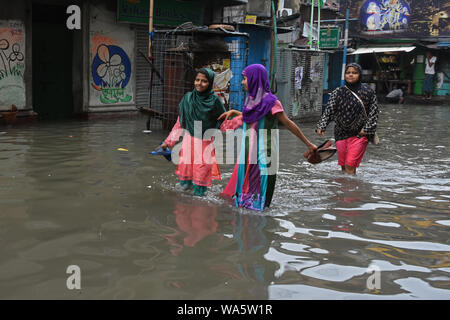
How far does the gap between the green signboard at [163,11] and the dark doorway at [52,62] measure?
1.49 m

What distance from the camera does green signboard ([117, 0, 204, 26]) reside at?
521 inches

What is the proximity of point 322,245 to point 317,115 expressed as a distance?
10.8 meters

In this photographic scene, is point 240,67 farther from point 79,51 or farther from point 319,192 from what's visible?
point 319,192

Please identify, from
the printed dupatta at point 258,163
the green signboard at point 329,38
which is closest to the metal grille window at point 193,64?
the printed dupatta at point 258,163

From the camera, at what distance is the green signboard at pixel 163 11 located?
13227mm

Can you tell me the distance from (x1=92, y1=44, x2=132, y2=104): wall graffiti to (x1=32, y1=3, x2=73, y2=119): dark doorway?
0.95 metres

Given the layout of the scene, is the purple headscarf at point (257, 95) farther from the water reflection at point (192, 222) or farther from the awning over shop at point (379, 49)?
the awning over shop at point (379, 49)

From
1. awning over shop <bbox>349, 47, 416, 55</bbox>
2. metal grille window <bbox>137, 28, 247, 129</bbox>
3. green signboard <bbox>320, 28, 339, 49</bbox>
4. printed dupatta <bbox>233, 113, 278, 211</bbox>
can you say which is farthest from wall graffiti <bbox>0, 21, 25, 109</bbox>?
awning over shop <bbox>349, 47, 416, 55</bbox>

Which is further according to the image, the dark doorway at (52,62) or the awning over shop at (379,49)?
the awning over shop at (379,49)

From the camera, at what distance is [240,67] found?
445 inches

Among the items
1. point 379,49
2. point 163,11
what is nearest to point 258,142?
point 163,11

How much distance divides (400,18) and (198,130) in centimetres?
2483

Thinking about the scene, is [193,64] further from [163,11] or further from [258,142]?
[258,142]
